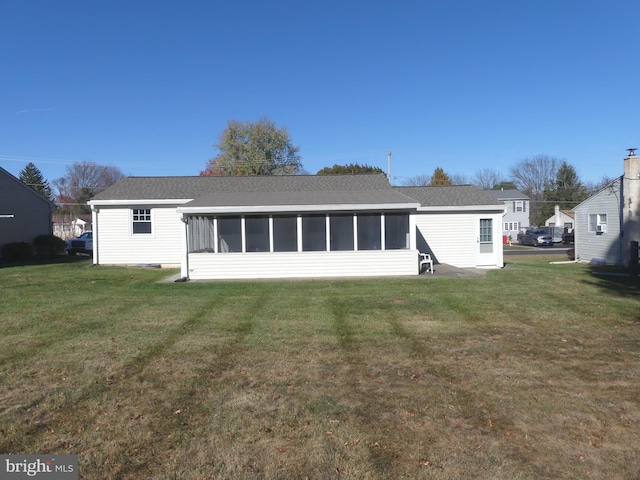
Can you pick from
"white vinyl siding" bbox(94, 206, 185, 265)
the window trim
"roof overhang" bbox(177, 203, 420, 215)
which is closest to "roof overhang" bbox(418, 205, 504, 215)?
"roof overhang" bbox(177, 203, 420, 215)

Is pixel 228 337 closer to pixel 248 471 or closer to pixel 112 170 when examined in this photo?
pixel 248 471

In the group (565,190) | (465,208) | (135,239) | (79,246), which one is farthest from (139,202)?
(565,190)

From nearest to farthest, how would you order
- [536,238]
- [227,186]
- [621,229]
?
1. [621,229]
2. [227,186]
3. [536,238]

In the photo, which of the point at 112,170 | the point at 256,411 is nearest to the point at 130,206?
the point at 256,411

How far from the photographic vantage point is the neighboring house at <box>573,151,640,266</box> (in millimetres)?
21000

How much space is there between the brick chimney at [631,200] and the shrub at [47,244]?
92.4 feet

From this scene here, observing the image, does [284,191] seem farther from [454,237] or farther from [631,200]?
[631,200]

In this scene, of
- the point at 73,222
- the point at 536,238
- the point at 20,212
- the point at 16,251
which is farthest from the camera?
the point at 73,222

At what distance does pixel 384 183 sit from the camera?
2239 centimetres

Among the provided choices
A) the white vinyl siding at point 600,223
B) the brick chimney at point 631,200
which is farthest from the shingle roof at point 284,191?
the white vinyl siding at point 600,223

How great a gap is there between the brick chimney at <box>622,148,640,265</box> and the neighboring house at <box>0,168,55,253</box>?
2819cm

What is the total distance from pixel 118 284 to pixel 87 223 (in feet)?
167

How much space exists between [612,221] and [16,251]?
28286 millimetres

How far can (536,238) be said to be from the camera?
41.9 m
